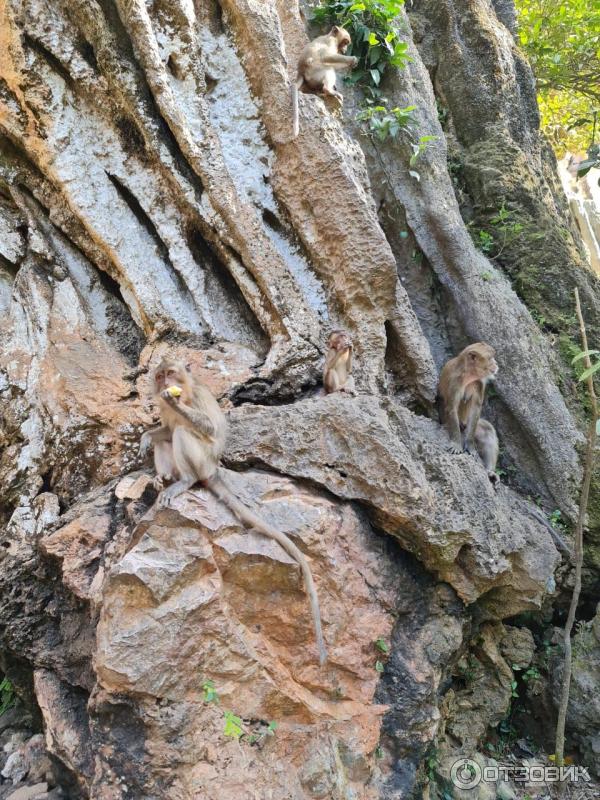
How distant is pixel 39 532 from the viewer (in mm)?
4785

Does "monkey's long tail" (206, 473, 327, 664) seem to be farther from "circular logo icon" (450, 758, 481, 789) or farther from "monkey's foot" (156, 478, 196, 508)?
"circular logo icon" (450, 758, 481, 789)

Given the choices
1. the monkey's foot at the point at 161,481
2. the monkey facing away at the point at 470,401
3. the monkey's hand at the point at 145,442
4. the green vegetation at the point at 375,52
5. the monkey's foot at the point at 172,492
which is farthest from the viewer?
the green vegetation at the point at 375,52

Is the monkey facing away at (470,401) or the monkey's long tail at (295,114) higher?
the monkey's long tail at (295,114)

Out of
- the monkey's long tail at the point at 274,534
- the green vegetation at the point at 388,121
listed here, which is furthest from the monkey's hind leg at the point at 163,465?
the green vegetation at the point at 388,121

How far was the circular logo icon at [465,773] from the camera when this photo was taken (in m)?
4.55

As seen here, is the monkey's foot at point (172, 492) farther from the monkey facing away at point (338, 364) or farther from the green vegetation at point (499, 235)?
the green vegetation at point (499, 235)

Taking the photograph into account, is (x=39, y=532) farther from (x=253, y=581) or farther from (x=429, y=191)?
(x=429, y=191)

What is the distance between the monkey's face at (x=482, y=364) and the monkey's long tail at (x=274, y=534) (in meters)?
Result: 2.46

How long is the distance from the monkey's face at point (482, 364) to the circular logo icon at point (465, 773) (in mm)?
2984

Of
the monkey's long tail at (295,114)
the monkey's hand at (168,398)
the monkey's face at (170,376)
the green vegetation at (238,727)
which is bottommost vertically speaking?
the green vegetation at (238,727)

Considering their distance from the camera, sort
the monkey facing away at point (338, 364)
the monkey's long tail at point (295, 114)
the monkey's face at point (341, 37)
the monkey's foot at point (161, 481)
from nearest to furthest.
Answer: the monkey's foot at point (161, 481) → the monkey facing away at point (338, 364) → the monkey's long tail at point (295, 114) → the monkey's face at point (341, 37)

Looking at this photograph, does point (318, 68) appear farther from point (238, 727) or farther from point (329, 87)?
point (238, 727)

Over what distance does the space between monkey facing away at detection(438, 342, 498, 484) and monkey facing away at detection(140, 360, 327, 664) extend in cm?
210

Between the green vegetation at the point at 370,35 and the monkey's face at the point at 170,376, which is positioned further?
the green vegetation at the point at 370,35
